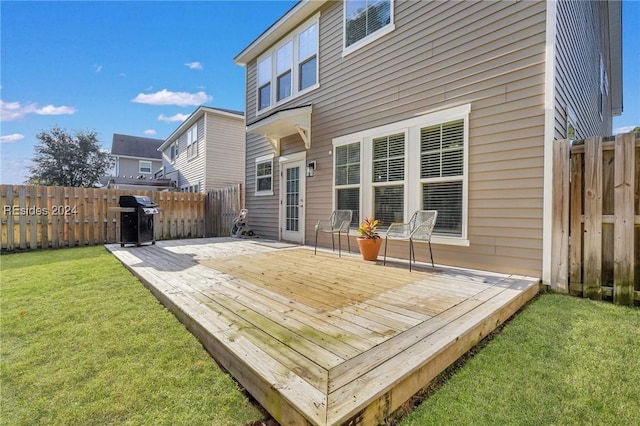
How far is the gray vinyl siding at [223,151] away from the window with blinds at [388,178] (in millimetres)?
9641

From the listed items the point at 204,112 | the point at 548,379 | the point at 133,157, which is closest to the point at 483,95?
the point at 548,379

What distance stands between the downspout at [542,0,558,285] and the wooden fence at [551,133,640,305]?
0.05m

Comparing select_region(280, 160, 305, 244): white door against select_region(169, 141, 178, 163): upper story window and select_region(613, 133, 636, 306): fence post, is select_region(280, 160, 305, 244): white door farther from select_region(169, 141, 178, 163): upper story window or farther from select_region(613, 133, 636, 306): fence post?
select_region(169, 141, 178, 163): upper story window

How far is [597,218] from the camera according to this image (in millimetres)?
3211

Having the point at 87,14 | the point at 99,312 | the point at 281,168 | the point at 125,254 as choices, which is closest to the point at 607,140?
the point at 99,312

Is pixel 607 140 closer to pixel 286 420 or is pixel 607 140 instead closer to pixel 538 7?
pixel 538 7

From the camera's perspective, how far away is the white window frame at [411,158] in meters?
4.14

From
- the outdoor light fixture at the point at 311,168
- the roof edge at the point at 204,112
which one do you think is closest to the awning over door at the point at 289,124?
the outdoor light fixture at the point at 311,168

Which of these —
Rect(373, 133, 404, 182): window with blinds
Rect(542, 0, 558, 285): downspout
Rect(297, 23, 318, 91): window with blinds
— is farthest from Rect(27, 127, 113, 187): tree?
Rect(542, 0, 558, 285): downspout

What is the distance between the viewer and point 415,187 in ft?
15.4

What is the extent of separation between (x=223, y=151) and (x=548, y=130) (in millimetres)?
12397

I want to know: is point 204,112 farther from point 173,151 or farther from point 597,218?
point 597,218

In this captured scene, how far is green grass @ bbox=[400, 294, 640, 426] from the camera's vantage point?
1470 mm

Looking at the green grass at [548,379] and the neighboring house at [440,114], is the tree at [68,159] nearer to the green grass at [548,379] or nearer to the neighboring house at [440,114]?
the neighboring house at [440,114]
